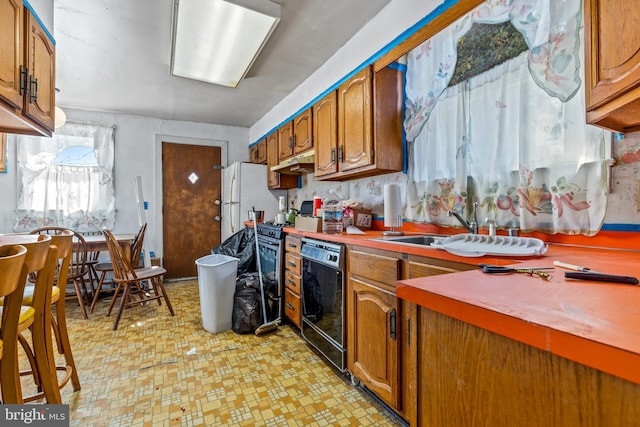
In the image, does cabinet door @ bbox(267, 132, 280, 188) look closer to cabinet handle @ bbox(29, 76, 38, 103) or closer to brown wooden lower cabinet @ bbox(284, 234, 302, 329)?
brown wooden lower cabinet @ bbox(284, 234, 302, 329)

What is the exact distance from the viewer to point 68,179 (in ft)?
12.3

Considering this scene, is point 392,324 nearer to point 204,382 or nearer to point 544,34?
point 204,382

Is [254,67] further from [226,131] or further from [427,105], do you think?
[226,131]

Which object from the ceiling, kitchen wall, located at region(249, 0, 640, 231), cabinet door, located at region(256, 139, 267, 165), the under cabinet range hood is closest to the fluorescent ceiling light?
the ceiling

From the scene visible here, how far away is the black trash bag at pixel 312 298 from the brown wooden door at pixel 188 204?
2.81 m

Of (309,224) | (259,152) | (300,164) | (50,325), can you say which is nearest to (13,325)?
(50,325)

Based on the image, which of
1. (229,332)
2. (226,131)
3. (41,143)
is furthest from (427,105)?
(41,143)

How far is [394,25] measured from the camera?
1956 millimetres

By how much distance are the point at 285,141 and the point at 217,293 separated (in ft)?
6.43

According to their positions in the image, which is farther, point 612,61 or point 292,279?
point 292,279

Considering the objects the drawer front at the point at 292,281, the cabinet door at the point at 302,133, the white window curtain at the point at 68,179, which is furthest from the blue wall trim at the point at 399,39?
the white window curtain at the point at 68,179

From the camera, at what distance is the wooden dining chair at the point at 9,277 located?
2.65ft

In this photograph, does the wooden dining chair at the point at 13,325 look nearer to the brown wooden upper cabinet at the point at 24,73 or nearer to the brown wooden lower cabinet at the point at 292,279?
the brown wooden upper cabinet at the point at 24,73

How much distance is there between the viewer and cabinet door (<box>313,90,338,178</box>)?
248 cm
